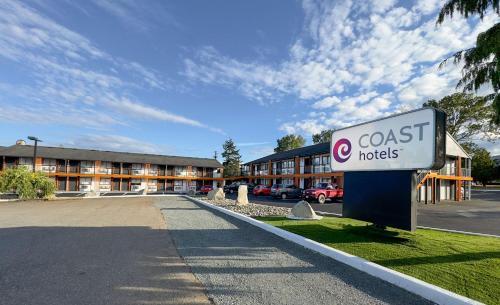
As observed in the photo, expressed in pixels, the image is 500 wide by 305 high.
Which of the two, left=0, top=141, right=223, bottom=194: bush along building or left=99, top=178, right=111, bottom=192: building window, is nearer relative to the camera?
left=0, top=141, right=223, bottom=194: bush along building

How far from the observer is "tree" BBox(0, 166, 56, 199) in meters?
23.4

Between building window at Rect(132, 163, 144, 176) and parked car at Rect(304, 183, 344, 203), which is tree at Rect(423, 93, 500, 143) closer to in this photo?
parked car at Rect(304, 183, 344, 203)

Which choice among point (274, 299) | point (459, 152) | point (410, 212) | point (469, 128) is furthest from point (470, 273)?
point (469, 128)

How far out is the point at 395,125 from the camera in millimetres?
7777

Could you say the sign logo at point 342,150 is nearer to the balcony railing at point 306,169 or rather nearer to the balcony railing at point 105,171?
the balcony railing at point 306,169

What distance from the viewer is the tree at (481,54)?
263 inches

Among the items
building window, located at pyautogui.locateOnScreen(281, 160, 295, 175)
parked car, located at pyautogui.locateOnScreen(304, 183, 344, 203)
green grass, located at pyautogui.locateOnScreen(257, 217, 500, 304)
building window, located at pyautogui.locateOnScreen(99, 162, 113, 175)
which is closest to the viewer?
green grass, located at pyautogui.locateOnScreen(257, 217, 500, 304)

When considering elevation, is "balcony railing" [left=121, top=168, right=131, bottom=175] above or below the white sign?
below

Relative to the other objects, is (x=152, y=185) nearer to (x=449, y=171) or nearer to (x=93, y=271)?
(x=449, y=171)

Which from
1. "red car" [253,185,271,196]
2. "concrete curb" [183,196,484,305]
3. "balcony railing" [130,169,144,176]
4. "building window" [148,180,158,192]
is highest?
"balcony railing" [130,169,144,176]

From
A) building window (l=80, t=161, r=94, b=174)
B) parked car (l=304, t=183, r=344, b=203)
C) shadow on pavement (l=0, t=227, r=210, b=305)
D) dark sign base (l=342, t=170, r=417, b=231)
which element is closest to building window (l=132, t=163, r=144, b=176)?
building window (l=80, t=161, r=94, b=174)

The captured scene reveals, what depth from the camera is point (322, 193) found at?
23.3 m

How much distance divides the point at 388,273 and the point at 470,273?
1406mm

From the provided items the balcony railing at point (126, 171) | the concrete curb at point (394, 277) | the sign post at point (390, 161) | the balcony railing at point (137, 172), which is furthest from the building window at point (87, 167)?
the concrete curb at point (394, 277)
